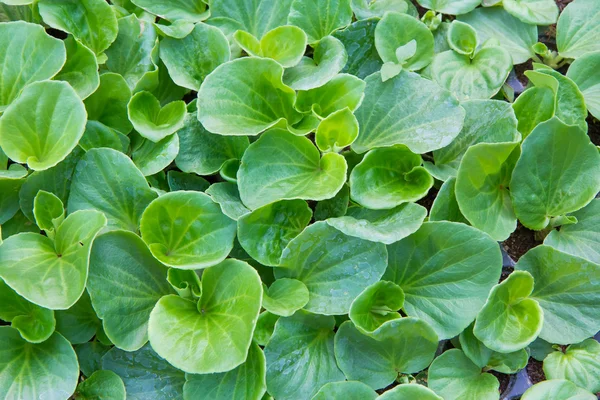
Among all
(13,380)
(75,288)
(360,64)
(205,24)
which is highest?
(205,24)

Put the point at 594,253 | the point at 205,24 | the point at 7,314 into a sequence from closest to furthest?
the point at 7,314 < the point at 594,253 < the point at 205,24

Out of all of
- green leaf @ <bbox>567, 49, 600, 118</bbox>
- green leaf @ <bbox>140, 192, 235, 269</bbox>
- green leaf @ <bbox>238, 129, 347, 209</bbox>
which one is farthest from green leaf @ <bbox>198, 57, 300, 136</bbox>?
green leaf @ <bbox>567, 49, 600, 118</bbox>

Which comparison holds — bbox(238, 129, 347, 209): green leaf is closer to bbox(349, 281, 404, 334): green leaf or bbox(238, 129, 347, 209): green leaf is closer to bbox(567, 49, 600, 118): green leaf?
bbox(349, 281, 404, 334): green leaf

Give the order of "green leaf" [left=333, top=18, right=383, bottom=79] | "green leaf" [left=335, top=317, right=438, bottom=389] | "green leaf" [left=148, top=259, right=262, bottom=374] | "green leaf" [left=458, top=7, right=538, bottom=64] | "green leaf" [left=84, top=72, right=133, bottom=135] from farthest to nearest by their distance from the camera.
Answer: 1. "green leaf" [left=458, top=7, right=538, bottom=64]
2. "green leaf" [left=333, top=18, right=383, bottom=79]
3. "green leaf" [left=84, top=72, right=133, bottom=135]
4. "green leaf" [left=335, top=317, right=438, bottom=389]
5. "green leaf" [left=148, top=259, right=262, bottom=374]

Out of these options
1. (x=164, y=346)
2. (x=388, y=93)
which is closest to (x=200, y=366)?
(x=164, y=346)

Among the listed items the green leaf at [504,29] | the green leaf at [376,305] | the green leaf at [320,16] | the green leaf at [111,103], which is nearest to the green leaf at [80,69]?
the green leaf at [111,103]

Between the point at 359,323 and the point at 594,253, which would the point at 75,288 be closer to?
the point at 359,323
